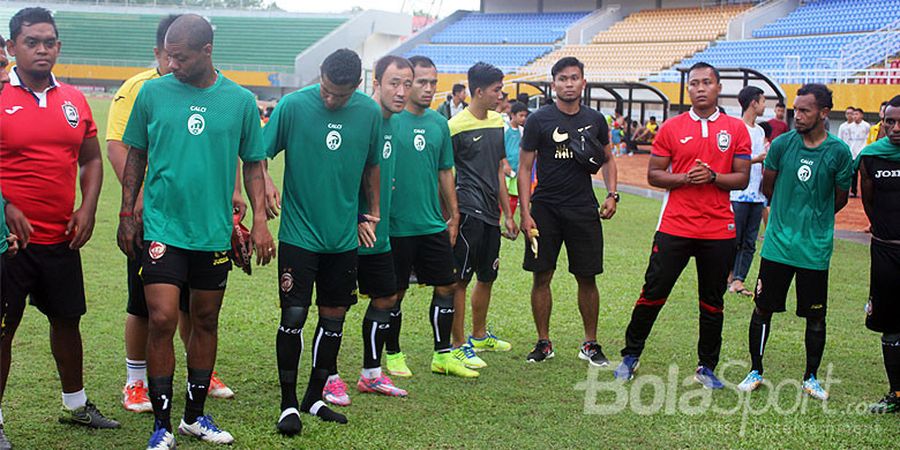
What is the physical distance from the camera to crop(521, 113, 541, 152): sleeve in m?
7.14

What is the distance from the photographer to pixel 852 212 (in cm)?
1823

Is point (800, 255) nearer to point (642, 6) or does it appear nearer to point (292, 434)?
point (292, 434)

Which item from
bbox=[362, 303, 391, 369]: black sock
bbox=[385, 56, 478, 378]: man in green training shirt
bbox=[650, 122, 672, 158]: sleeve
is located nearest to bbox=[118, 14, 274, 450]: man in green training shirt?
bbox=[362, 303, 391, 369]: black sock

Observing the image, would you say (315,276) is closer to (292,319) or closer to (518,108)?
(292,319)

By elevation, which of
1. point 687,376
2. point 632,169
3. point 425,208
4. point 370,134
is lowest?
point 632,169

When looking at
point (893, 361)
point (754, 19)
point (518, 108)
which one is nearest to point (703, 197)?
point (893, 361)

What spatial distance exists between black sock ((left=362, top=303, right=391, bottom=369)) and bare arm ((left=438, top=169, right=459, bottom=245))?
2.75 ft

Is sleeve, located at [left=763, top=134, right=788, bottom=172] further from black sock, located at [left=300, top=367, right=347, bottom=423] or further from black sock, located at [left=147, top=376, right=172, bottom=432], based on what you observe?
black sock, located at [left=147, top=376, right=172, bottom=432]

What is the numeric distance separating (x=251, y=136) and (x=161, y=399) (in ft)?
4.72

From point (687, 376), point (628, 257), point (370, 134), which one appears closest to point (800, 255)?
point (687, 376)

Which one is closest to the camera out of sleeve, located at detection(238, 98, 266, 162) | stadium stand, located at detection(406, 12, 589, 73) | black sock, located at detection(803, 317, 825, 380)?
sleeve, located at detection(238, 98, 266, 162)

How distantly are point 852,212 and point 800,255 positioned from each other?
43.4 ft

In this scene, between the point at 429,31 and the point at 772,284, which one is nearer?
the point at 772,284

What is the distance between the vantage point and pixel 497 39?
50906 mm
